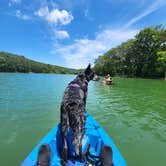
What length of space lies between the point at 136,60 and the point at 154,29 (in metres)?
10.4

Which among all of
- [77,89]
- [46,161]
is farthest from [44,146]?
[77,89]

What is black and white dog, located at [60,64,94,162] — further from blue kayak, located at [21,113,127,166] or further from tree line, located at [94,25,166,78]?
tree line, located at [94,25,166,78]

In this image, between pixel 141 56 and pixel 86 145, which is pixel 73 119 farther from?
pixel 141 56

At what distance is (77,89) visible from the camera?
10.7 ft

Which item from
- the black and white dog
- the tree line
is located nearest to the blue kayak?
the black and white dog

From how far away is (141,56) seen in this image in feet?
157

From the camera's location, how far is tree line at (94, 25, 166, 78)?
41778 millimetres

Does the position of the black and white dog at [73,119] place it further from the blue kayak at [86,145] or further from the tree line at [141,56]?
the tree line at [141,56]

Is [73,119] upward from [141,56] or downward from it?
downward

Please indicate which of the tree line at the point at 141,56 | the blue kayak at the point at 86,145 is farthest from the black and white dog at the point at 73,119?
the tree line at the point at 141,56

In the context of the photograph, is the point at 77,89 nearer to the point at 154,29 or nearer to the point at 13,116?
the point at 13,116

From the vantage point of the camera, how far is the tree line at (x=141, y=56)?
41778 mm

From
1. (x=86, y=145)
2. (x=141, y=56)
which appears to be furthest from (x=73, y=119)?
(x=141, y=56)

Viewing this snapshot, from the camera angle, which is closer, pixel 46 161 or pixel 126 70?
pixel 46 161
